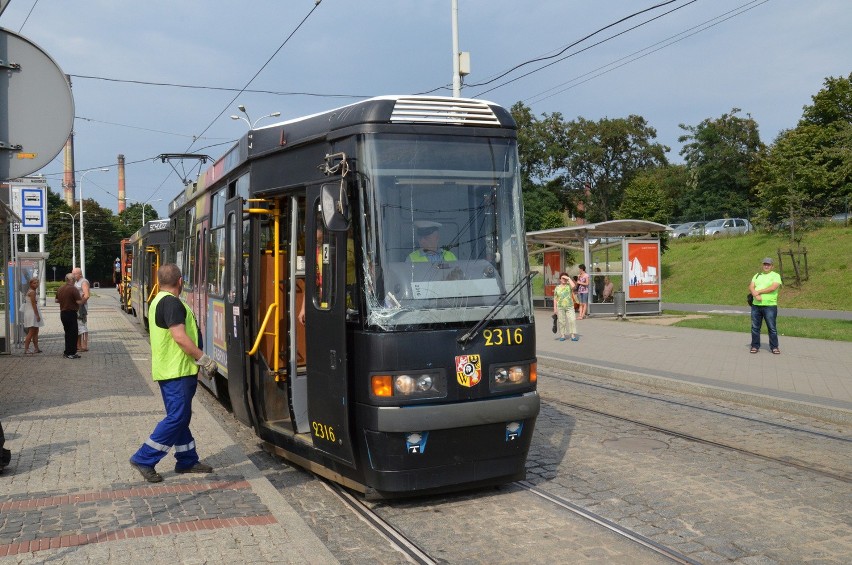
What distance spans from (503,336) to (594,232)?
→ 19018 millimetres

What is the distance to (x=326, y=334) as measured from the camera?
231 inches

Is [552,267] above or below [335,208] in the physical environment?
below

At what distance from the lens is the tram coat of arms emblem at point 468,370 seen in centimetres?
564

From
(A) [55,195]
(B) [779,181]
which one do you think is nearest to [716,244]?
(B) [779,181]

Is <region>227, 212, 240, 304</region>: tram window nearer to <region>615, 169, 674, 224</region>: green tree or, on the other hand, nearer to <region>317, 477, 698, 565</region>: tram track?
<region>317, 477, 698, 565</region>: tram track

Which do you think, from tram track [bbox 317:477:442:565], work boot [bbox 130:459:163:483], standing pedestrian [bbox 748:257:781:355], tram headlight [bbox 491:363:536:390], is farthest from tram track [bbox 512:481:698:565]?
standing pedestrian [bbox 748:257:781:355]

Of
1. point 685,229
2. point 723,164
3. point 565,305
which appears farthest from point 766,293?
point 723,164

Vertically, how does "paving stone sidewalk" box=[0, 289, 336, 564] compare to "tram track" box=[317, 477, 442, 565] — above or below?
above

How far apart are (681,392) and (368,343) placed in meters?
7.44

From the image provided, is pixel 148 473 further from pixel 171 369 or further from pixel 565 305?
pixel 565 305

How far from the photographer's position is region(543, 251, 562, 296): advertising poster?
87.8 ft

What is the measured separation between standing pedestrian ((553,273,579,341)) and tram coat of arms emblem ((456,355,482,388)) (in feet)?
40.9

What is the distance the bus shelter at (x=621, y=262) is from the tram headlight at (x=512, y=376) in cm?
1775

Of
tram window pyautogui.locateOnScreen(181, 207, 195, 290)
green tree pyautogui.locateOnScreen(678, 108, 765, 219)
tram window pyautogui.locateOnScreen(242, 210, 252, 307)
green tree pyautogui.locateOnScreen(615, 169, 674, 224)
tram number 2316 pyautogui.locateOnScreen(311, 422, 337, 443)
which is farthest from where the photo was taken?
green tree pyautogui.locateOnScreen(678, 108, 765, 219)
